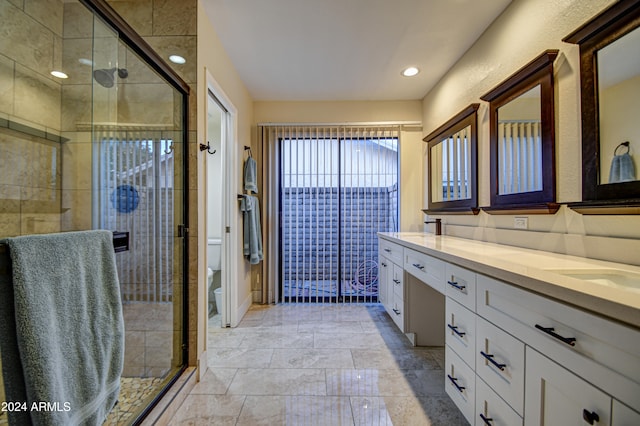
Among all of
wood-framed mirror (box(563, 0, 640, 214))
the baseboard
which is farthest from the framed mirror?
the baseboard

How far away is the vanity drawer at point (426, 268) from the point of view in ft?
5.16

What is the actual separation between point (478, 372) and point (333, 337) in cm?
146

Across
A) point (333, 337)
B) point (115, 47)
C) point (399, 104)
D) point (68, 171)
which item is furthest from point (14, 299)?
point (399, 104)

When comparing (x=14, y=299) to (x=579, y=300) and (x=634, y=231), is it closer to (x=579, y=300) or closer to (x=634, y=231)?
(x=579, y=300)

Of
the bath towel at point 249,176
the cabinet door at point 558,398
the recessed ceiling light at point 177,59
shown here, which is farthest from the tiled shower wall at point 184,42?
the cabinet door at point 558,398

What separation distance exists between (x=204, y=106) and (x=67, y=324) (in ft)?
5.05

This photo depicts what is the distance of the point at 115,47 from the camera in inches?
56.6

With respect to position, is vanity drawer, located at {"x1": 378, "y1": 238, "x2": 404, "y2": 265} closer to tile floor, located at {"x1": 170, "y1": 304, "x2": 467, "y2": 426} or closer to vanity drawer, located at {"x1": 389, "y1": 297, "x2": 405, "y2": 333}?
vanity drawer, located at {"x1": 389, "y1": 297, "x2": 405, "y2": 333}

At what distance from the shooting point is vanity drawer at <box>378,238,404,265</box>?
232cm

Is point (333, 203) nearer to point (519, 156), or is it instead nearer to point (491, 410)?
point (519, 156)

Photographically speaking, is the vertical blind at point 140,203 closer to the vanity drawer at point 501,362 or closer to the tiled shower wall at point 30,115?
the tiled shower wall at point 30,115

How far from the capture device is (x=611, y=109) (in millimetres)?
1129

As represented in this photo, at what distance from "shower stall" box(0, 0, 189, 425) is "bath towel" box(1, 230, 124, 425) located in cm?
47

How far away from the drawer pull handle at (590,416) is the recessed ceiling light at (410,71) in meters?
2.74
